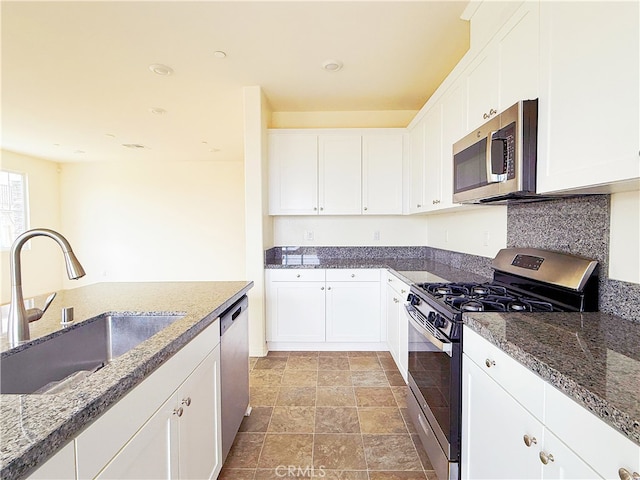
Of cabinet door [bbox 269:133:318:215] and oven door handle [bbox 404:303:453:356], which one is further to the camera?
cabinet door [bbox 269:133:318:215]

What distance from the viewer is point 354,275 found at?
3045 millimetres

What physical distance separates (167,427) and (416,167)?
2802mm

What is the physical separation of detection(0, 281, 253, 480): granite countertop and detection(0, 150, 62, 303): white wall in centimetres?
555

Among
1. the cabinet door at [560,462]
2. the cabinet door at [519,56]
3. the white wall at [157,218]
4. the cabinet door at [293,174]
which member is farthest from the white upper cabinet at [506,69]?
the white wall at [157,218]

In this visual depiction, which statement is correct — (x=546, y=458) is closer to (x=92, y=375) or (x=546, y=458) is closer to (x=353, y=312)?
(x=92, y=375)

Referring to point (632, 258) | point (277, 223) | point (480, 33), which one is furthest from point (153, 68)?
point (632, 258)

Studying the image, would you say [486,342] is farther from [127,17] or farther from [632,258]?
[127,17]

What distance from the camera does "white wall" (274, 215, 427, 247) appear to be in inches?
142

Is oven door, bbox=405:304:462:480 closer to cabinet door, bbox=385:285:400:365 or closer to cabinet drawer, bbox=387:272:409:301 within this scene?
cabinet drawer, bbox=387:272:409:301

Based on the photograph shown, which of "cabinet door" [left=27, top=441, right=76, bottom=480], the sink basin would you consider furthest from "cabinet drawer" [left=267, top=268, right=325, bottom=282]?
"cabinet door" [left=27, top=441, right=76, bottom=480]

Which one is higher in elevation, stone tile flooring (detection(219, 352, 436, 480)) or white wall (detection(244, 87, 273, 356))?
white wall (detection(244, 87, 273, 356))

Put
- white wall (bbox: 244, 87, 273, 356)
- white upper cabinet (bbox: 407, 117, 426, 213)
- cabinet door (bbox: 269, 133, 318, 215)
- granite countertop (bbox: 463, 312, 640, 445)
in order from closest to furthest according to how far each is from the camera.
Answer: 1. granite countertop (bbox: 463, 312, 640, 445)
2. white upper cabinet (bbox: 407, 117, 426, 213)
3. white wall (bbox: 244, 87, 273, 356)
4. cabinet door (bbox: 269, 133, 318, 215)

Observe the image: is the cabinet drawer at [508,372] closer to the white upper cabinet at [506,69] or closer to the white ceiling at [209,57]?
the white upper cabinet at [506,69]

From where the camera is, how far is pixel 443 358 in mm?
1396
